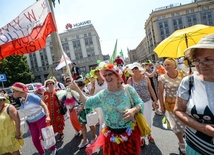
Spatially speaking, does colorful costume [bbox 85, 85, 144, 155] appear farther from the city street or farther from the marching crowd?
the city street

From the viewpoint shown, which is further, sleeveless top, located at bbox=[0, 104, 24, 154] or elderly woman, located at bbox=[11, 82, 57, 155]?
elderly woman, located at bbox=[11, 82, 57, 155]

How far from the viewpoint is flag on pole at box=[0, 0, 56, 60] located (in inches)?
159

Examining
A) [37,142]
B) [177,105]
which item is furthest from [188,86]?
[37,142]

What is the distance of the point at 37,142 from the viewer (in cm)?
444

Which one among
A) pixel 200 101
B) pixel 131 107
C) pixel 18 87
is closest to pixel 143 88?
pixel 131 107

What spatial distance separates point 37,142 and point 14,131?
0.77 meters

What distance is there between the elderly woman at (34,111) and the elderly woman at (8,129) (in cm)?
51

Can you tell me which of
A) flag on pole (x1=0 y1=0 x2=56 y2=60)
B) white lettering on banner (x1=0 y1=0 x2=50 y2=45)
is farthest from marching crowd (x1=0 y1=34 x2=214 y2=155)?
white lettering on banner (x1=0 y1=0 x2=50 y2=45)

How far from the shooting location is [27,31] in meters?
4.14

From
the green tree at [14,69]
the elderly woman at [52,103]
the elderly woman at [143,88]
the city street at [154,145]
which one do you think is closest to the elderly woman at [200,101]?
the city street at [154,145]

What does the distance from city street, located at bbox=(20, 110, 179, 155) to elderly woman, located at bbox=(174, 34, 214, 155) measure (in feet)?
7.42

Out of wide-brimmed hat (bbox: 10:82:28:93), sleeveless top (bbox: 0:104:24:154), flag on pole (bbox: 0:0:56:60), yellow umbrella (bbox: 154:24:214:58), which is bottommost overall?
sleeveless top (bbox: 0:104:24:154)

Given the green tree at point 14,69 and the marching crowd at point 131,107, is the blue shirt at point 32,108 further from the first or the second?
the green tree at point 14,69

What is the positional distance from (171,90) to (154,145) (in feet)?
4.62
